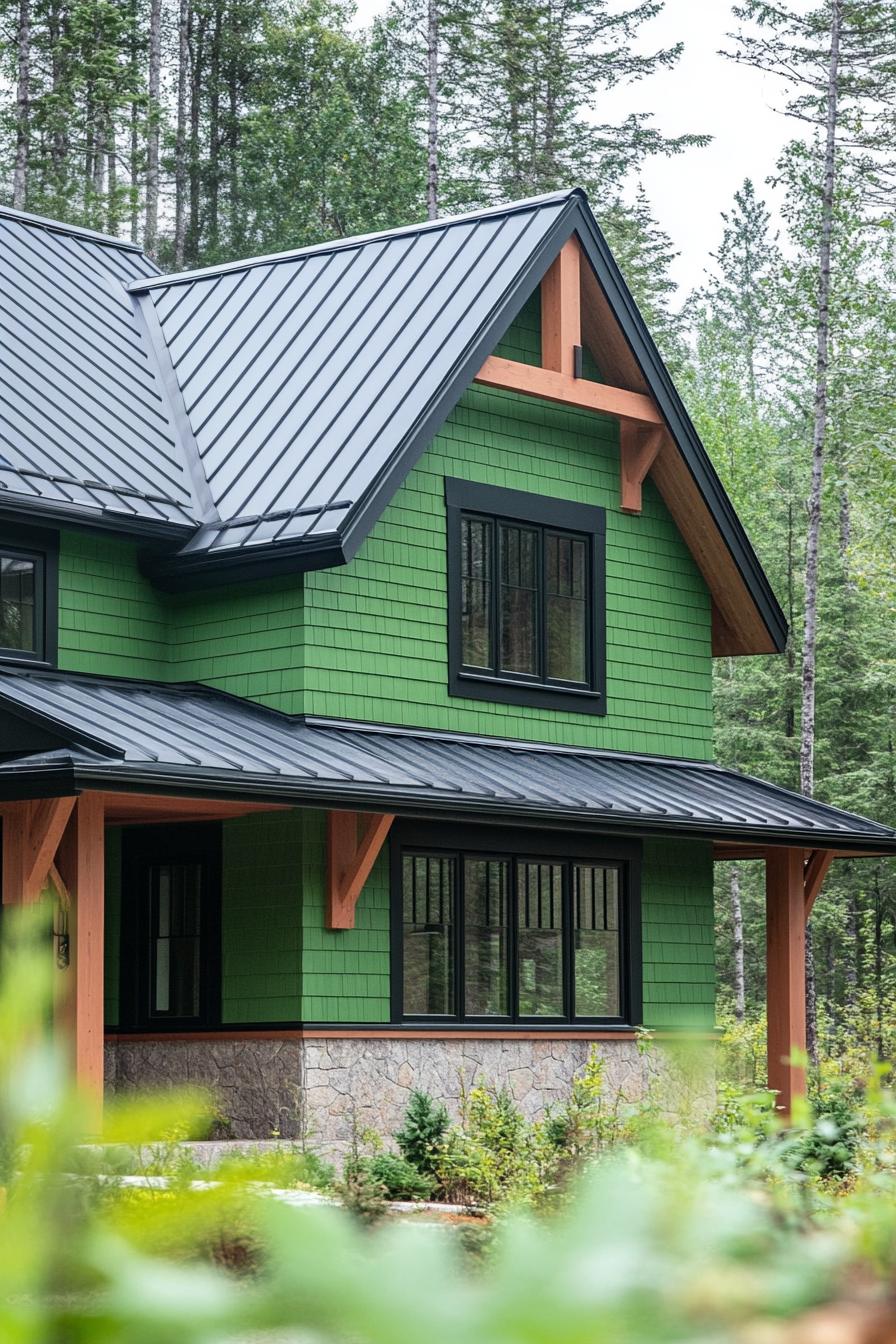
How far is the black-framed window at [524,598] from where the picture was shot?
52.4 ft

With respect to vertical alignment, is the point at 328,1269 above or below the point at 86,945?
above

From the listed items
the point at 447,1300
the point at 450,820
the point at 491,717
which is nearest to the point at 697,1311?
the point at 447,1300

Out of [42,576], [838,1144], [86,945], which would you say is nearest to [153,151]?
[42,576]

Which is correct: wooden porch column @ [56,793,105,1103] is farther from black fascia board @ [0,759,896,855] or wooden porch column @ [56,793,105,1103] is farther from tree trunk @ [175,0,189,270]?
tree trunk @ [175,0,189,270]

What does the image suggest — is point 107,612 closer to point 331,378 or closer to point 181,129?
point 331,378

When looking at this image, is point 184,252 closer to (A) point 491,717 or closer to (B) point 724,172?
(A) point 491,717

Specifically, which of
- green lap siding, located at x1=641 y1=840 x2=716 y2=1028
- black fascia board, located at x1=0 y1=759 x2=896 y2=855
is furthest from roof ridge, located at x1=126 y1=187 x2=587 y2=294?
green lap siding, located at x1=641 y1=840 x2=716 y2=1028

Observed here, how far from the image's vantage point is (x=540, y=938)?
1573cm

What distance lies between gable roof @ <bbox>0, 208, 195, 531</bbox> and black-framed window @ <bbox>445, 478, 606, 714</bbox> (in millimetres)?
2318

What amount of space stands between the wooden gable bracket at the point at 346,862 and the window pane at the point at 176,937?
1.31 m

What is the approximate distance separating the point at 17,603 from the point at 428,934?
3891 millimetres

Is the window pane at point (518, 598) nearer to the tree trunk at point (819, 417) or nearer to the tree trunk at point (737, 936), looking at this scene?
the tree trunk at point (819, 417)

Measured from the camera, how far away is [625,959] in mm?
16516

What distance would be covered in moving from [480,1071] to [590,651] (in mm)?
4063
